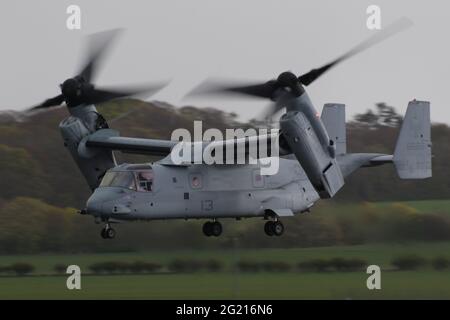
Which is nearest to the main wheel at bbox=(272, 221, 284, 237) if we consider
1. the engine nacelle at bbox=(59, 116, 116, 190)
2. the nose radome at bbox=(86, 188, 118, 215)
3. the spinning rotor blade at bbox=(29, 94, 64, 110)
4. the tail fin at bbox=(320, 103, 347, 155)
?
the tail fin at bbox=(320, 103, 347, 155)

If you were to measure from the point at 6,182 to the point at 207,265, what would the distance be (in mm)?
16551

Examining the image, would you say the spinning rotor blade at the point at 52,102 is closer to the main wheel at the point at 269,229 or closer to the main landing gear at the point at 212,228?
the main landing gear at the point at 212,228

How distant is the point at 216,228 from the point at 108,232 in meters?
3.65

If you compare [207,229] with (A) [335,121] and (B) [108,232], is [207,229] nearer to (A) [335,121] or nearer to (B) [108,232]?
(B) [108,232]

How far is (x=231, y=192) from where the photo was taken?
38.6 metres

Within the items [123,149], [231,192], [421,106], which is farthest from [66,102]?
[421,106]

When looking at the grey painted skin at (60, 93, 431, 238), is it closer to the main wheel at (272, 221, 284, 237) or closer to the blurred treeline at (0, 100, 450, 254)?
the main wheel at (272, 221, 284, 237)

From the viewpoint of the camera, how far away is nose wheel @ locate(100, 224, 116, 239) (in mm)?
37312

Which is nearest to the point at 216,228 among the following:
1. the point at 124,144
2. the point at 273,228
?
the point at 273,228

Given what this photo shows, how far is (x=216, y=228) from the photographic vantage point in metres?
39.1

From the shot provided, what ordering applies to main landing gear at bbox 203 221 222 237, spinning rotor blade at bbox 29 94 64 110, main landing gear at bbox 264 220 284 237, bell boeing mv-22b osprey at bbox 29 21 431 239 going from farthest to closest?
spinning rotor blade at bbox 29 94 64 110
main landing gear at bbox 264 220 284 237
main landing gear at bbox 203 221 222 237
bell boeing mv-22b osprey at bbox 29 21 431 239

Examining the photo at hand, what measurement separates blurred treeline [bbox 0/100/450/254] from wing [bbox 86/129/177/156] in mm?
895

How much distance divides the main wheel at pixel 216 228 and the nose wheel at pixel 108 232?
3.22m

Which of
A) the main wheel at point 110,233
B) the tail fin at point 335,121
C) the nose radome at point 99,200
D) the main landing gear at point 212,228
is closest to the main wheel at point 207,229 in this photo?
the main landing gear at point 212,228
